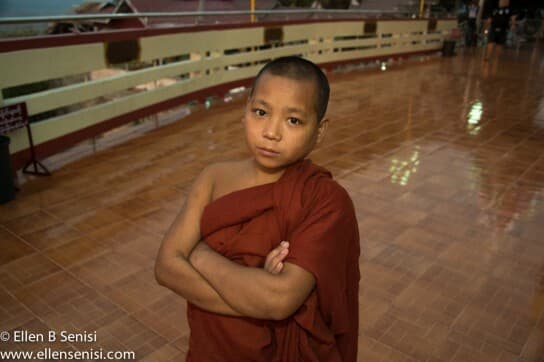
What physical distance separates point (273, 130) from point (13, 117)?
367 centimetres

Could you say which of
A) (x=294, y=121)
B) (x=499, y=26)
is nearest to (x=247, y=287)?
(x=294, y=121)

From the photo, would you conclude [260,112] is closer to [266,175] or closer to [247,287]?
[266,175]

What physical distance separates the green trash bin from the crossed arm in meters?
3.05

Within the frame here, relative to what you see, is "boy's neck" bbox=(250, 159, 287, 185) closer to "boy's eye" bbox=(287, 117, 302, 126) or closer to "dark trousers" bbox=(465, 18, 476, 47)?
"boy's eye" bbox=(287, 117, 302, 126)

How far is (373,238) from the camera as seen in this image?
136 inches

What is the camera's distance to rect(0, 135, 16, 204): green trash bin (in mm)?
3762

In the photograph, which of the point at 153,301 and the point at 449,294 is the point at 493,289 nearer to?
the point at 449,294

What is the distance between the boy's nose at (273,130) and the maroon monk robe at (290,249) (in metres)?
0.12

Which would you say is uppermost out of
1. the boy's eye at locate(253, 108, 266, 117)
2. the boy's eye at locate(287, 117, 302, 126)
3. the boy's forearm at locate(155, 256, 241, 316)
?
the boy's eye at locate(253, 108, 266, 117)

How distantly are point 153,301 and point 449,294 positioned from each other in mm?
1720

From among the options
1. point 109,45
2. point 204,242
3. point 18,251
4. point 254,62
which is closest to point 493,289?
point 204,242

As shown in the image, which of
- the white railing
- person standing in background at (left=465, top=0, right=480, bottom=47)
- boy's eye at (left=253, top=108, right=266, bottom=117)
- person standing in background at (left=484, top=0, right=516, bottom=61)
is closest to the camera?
boy's eye at (left=253, top=108, right=266, bottom=117)

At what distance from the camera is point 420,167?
5008mm

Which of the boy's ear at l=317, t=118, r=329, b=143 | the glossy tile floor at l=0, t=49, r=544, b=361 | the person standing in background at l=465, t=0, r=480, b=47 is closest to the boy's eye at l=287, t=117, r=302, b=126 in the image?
the boy's ear at l=317, t=118, r=329, b=143
